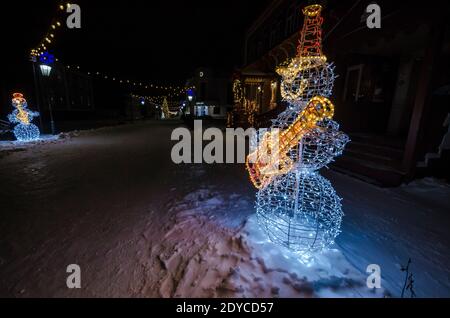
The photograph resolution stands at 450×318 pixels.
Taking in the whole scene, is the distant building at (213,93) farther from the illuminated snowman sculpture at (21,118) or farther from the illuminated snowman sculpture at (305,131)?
the illuminated snowman sculpture at (305,131)

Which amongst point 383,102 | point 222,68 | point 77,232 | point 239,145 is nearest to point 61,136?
point 239,145

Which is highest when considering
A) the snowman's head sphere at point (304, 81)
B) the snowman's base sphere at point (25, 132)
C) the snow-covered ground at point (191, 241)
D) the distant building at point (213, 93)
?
the distant building at point (213, 93)

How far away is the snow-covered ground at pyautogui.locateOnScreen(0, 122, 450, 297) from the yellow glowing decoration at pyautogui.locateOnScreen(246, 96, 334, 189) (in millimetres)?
1164

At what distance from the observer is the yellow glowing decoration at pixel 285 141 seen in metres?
1.99

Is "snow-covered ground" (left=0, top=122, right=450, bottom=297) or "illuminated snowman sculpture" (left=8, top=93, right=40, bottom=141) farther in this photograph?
"illuminated snowman sculpture" (left=8, top=93, right=40, bottom=141)

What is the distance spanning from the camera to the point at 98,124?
2139cm

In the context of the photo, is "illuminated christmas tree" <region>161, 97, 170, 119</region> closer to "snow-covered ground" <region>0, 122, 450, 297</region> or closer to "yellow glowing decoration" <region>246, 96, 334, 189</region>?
"snow-covered ground" <region>0, 122, 450, 297</region>

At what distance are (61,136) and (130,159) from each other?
27.3 feet

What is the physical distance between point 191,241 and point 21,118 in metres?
13.1

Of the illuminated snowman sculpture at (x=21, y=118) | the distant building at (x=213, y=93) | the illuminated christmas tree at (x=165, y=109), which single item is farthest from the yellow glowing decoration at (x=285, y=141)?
the illuminated christmas tree at (x=165, y=109)

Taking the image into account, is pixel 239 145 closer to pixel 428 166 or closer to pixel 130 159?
pixel 130 159

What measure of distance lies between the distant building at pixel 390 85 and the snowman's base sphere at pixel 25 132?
498 inches

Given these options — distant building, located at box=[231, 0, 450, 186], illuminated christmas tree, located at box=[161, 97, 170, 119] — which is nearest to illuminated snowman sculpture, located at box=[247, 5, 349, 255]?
distant building, located at box=[231, 0, 450, 186]

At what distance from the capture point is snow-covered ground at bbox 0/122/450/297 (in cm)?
240
